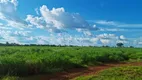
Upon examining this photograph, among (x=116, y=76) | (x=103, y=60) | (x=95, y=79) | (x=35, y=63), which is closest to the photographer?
(x=95, y=79)

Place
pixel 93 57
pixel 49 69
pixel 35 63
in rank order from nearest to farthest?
1. pixel 35 63
2. pixel 49 69
3. pixel 93 57

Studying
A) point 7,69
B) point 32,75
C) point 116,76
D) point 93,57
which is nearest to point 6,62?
point 7,69

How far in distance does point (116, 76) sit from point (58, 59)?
5448 millimetres

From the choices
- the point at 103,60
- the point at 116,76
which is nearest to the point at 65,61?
the point at 116,76

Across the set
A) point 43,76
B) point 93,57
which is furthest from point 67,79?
point 93,57

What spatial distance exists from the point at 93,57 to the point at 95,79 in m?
11.9

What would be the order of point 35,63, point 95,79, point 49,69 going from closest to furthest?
point 95,79, point 35,63, point 49,69

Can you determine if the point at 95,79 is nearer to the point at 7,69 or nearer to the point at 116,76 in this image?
the point at 116,76

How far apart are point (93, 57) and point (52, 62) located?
7.99 m

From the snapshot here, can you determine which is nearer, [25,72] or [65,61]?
[25,72]

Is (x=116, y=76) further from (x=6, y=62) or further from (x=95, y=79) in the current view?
(x=6, y=62)

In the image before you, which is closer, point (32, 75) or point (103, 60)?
point (32, 75)

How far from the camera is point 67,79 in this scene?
1507 centimetres

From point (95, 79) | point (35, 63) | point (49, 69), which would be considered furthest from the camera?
point (49, 69)
